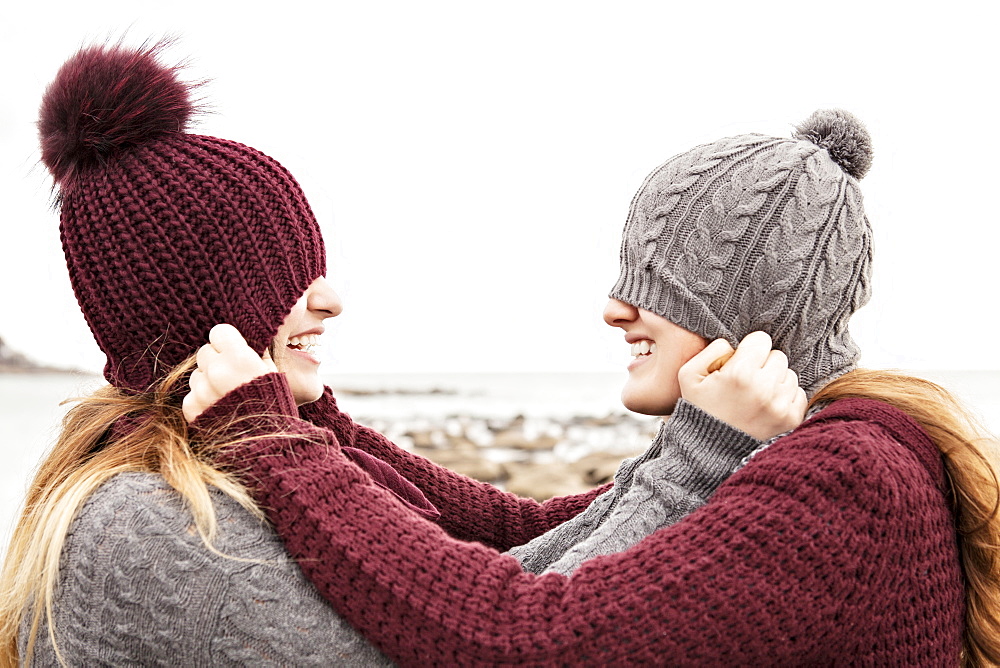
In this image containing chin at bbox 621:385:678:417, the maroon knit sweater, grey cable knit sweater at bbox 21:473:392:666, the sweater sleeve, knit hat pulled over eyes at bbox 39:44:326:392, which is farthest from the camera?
the sweater sleeve

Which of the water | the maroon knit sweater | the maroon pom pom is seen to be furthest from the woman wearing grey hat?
the water

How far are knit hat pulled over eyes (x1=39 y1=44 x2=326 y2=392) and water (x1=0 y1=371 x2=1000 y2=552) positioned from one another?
6170 millimetres

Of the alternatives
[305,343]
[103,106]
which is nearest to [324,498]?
[305,343]

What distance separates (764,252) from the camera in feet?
6.17

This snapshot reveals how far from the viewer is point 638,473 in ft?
6.30

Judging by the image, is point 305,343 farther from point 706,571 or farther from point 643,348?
point 706,571

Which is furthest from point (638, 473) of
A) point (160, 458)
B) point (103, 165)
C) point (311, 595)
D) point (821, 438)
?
point (103, 165)

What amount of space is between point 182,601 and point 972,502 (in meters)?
1.57

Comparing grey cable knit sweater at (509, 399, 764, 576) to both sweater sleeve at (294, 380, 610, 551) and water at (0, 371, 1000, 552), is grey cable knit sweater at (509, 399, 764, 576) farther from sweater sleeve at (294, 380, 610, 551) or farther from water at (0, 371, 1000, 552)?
water at (0, 371, 1000, 552)

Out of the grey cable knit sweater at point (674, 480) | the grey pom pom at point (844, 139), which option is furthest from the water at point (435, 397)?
the grey pom pom at point (844, 139)

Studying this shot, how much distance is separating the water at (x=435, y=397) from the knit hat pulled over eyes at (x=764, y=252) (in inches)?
272

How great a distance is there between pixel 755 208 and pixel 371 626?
125cm

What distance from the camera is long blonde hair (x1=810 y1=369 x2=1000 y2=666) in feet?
5.41

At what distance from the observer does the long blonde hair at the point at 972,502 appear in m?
1.65
